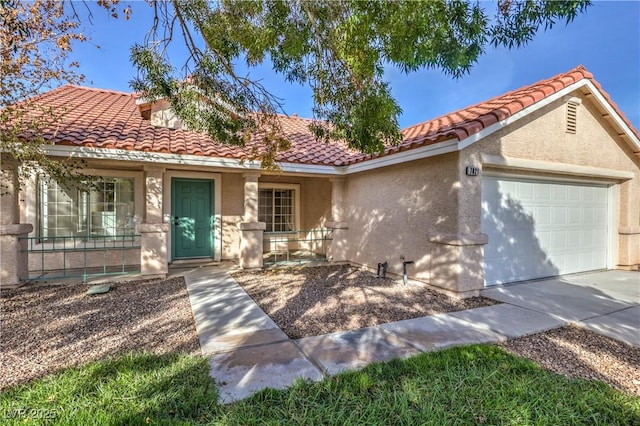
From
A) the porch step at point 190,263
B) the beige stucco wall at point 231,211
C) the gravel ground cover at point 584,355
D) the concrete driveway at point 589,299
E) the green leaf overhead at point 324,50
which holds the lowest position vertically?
the gravel ground cover at point 584,355

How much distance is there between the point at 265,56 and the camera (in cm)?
461

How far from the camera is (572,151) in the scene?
7.90 m

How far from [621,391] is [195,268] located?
8.81 meters

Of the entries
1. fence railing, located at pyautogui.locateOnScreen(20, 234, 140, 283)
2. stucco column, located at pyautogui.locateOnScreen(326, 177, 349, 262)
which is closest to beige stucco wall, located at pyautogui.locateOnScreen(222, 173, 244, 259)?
fence railing, located at pyautogui.locateOnScreen(20, 234, 140, 283)

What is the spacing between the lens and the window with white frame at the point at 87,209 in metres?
8.41

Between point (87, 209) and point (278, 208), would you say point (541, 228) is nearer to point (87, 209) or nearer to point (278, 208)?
point (278, 208)

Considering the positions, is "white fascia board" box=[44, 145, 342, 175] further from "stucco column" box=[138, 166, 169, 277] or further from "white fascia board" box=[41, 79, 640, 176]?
"stucco column" box=[138, 166, 169, 277]

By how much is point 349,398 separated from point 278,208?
9.80 meters

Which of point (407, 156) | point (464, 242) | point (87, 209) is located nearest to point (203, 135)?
point (87, 209)

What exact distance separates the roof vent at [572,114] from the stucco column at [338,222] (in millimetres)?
5948

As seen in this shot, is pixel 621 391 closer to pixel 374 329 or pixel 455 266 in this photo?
pixel 374 329

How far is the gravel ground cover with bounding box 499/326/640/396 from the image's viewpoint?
342 centimetres

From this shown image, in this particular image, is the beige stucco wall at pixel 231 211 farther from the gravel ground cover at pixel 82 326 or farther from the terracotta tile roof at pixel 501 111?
the terracotta tile roof at pixel 501 111

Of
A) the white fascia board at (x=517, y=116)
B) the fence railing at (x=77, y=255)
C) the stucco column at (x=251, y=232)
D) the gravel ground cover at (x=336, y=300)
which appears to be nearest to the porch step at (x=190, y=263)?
the fence railing at (x=77, y=255)
